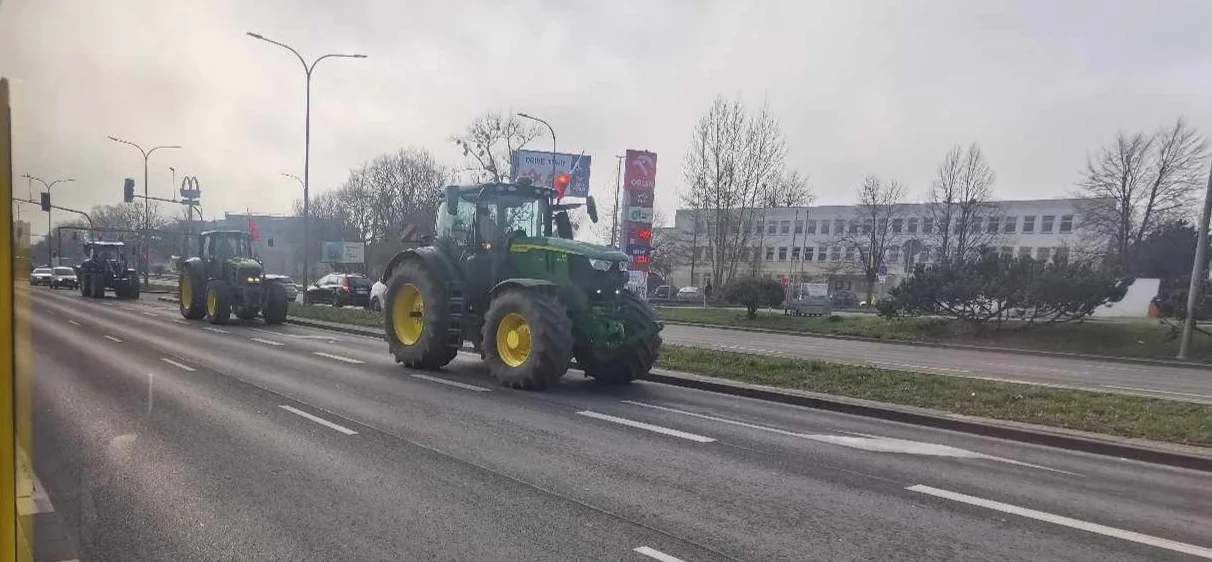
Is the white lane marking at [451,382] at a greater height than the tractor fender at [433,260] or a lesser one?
lesser

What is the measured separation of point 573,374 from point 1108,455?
7707mm

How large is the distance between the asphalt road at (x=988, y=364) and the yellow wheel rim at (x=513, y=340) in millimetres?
8597

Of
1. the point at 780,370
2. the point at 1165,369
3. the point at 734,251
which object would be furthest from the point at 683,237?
the point at 780,370

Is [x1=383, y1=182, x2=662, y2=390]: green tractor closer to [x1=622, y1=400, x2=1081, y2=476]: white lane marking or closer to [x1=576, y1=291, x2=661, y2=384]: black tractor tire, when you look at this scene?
[x1=576, y1=291, x2=661, y2=384]: black tractor tire

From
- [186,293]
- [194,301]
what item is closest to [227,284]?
[194,301]

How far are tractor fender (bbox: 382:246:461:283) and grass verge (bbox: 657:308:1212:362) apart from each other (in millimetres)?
17925

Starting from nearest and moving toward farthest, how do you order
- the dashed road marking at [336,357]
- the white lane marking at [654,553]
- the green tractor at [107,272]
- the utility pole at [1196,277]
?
1. the white lane marking at [654,553]
2. the dashed road marking at [336,357]
3. the utility pole at [1196,277]
4. the green tractor at [107,272]

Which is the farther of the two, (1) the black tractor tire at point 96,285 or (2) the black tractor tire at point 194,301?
(1) the black tractor tire at point 96,285

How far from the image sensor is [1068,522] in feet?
18.5

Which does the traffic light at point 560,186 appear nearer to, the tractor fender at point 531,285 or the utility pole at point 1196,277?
the tractor fender at point 531,285

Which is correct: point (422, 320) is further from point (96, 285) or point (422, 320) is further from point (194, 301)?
point (96, 285)

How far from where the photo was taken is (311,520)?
508 cm

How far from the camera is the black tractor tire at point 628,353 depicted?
11.4 metres

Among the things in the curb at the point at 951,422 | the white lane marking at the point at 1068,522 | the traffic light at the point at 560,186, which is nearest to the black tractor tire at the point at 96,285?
the traffic light at the point at 560,186
